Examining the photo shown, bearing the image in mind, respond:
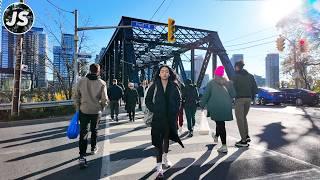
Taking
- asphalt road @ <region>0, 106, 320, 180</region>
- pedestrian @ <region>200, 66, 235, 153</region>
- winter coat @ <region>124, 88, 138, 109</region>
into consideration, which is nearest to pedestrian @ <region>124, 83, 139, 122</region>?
winter coat @ <region>124, 88, 138, 109</region>

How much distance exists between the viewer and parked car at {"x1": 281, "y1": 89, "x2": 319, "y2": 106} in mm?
26344

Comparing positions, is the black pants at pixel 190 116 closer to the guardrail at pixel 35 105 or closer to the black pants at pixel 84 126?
the black pants at pixel 84 126

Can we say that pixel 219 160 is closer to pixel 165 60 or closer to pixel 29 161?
pixel 29 161

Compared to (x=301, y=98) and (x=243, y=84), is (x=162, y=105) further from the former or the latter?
(x=301, y=98)

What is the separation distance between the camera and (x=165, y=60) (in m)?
56.4

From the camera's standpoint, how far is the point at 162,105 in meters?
5.26

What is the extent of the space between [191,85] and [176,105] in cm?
470

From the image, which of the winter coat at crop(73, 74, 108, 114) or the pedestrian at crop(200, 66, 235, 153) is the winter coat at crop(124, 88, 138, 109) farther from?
the winter coat at crop(73, 74, 108, 114)

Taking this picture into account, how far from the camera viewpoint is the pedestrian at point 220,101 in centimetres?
697

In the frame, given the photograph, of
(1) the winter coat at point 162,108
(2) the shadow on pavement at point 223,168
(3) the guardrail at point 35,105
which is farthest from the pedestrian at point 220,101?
(3) the guardrail at point 35,105

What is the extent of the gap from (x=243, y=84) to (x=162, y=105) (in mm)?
3237

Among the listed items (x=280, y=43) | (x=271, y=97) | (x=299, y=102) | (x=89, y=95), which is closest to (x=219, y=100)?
(x=89, y=95)

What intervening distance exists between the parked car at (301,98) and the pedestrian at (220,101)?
2145 cm

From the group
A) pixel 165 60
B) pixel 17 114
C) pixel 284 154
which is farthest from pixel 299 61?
pixel 284 154
